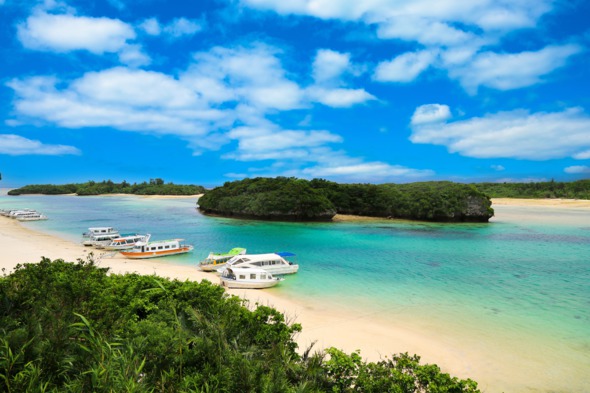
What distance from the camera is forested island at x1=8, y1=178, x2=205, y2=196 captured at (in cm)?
17238

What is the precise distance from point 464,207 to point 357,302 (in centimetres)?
5797

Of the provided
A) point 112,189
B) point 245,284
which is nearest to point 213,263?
point 245,284

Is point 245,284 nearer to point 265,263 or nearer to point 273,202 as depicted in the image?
point 265,263

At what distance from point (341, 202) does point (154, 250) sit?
174 feet

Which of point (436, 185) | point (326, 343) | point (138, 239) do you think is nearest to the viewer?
point (326, 343)

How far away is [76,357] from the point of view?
21.8 ft

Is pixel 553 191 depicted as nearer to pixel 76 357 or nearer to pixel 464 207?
pixel 464 207

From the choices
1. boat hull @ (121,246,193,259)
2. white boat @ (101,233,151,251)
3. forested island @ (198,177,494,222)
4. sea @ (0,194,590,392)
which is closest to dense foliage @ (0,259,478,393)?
sea @ (0,194,590,392)

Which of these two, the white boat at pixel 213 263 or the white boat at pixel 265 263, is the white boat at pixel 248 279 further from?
the white boat at pixel 213 263

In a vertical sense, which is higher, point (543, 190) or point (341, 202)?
point (543, 190)

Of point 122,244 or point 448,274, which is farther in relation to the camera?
point 122,244

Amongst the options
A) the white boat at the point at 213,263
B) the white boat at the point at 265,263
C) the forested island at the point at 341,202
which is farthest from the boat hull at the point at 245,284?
the forested island at the point at 341,202

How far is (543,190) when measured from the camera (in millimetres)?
122250

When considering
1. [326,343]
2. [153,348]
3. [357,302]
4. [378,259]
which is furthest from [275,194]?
[153,348]
